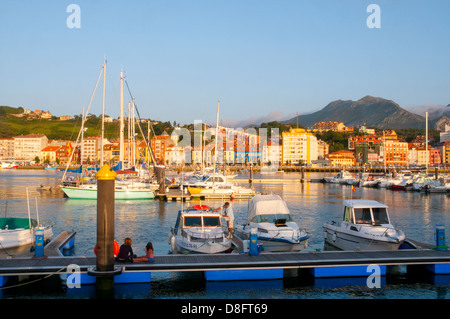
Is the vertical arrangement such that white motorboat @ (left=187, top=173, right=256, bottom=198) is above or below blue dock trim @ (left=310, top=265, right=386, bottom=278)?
above

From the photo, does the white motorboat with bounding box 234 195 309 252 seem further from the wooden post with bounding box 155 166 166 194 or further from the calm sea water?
the wooden post with bounding box 155 166 166 194

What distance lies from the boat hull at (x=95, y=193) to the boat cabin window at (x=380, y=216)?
29.8 metres

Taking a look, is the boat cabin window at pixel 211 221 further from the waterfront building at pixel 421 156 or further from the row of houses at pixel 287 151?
the waterfront building at pixel 421 156

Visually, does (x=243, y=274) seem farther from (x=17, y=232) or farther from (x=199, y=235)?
(x=17, y=232)

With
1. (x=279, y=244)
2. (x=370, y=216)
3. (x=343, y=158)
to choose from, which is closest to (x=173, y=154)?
(x=343, y=158)

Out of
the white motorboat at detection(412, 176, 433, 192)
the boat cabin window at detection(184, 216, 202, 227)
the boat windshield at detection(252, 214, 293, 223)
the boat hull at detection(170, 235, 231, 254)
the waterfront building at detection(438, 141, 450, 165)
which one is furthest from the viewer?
the waterfront building at detection(438, 141, 450, 165)

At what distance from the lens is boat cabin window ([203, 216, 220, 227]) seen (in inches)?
775

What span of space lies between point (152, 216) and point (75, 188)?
588 inches

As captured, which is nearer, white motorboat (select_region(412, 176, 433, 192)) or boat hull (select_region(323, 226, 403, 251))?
boat hull (select_region(323, 226, 403, 251))

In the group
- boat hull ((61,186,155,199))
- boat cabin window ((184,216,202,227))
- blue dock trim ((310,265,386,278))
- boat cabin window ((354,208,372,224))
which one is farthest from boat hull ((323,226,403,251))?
boat hull ((61,186,155,199))

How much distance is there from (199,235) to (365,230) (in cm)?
716

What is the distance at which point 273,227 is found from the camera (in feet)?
66.7

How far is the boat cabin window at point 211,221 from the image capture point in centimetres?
1969
